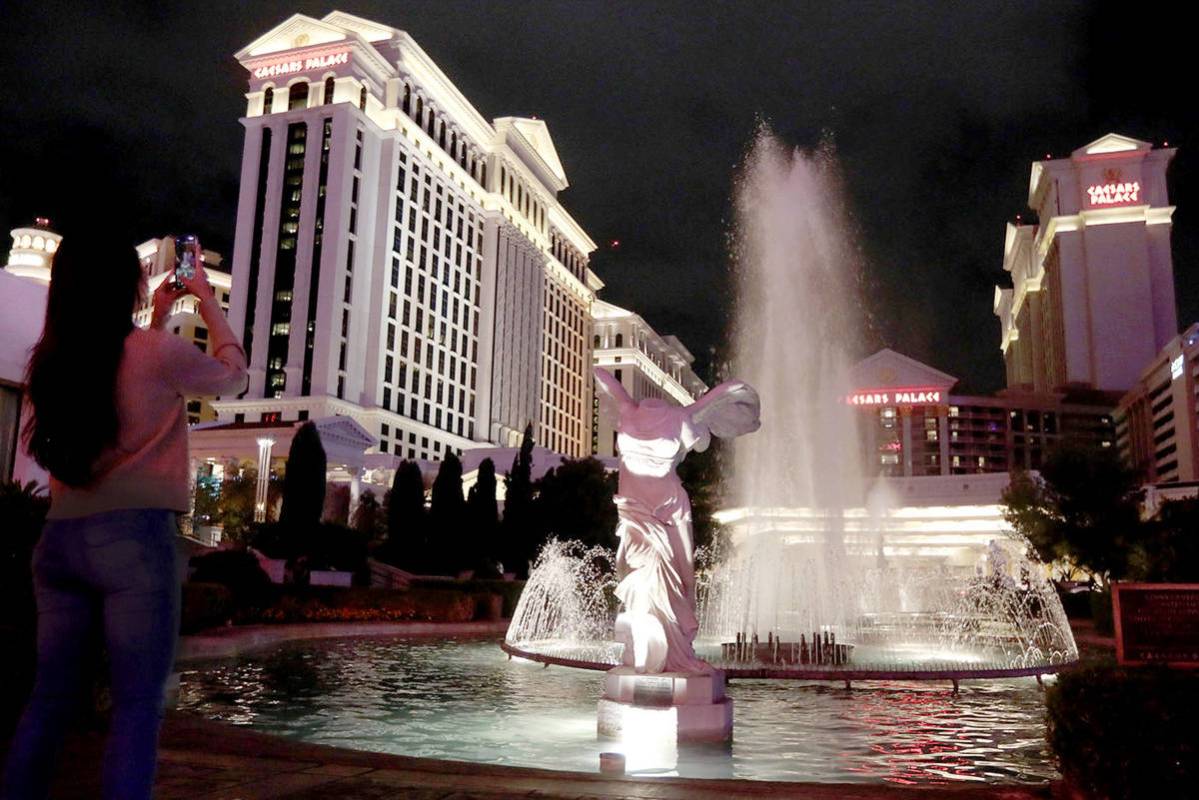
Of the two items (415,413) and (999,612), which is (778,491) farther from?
(415,413)

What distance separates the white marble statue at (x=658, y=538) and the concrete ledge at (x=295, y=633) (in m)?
7.21

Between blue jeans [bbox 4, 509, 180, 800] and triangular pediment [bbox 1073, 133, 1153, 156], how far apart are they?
476ft

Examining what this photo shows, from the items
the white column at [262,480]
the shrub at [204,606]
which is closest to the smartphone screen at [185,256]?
the shrub at [204,606]

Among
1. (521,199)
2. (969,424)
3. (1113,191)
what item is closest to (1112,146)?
(1113,191)

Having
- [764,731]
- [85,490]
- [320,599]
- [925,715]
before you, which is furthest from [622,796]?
[320,599]

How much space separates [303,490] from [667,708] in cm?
2508

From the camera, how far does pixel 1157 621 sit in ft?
23.8

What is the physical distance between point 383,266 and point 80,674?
70134mm

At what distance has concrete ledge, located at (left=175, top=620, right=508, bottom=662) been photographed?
43.9 feet

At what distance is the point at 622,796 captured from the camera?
4.26 m

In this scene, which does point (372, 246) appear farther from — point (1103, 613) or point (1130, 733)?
point (1130, 733)

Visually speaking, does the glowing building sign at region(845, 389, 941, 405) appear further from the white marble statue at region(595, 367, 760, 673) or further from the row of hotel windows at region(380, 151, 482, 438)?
the white marble statue at region(595, 367, 760, 673)

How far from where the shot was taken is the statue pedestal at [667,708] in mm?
7012

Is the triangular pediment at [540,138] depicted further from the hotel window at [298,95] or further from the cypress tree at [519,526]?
the cypress tree at [519,526]
